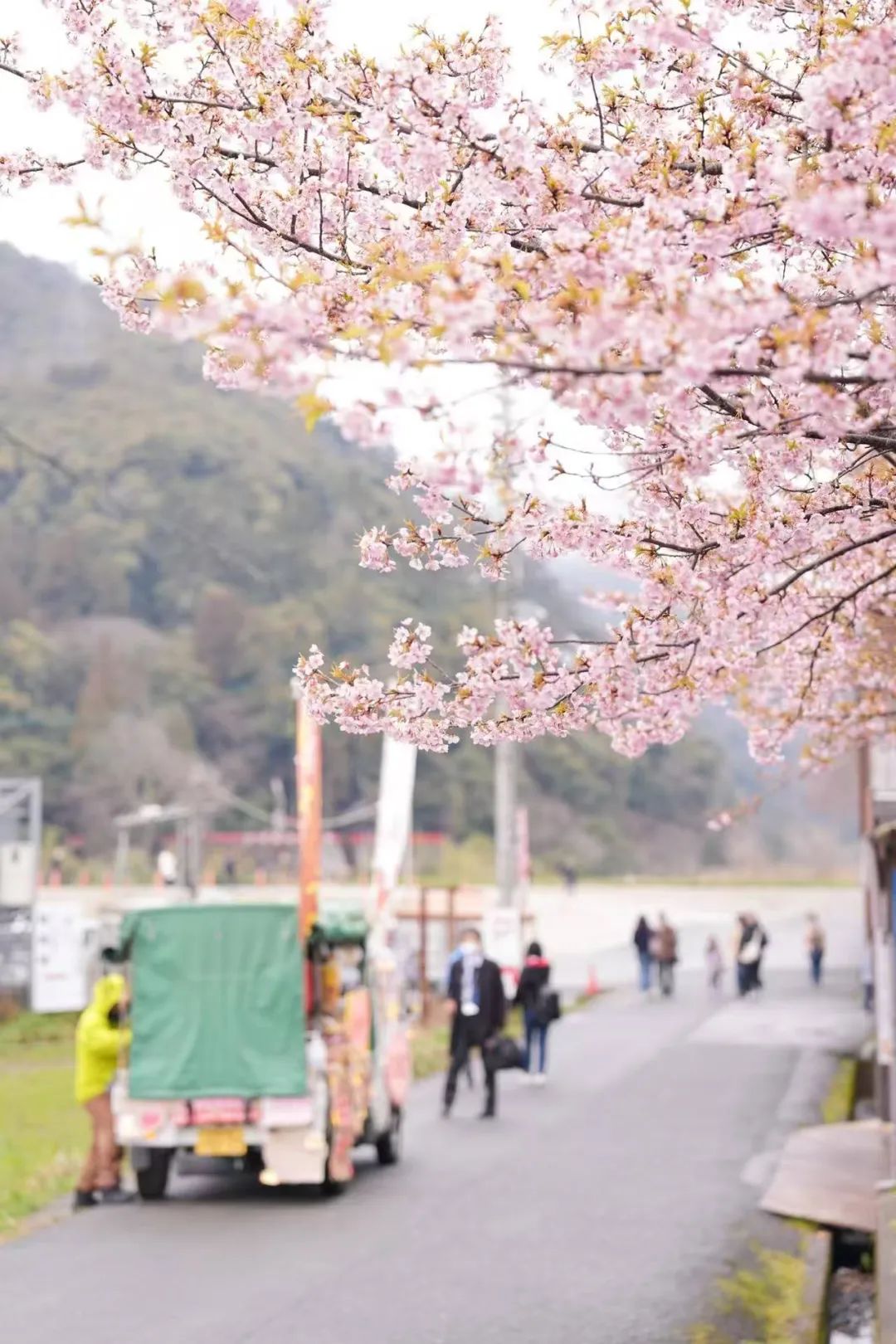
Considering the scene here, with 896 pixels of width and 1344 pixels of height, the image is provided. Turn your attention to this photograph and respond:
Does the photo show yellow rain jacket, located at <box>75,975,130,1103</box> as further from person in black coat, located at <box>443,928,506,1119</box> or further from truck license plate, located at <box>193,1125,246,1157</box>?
person in black coat, located at <box>443,928,506,1119</box>

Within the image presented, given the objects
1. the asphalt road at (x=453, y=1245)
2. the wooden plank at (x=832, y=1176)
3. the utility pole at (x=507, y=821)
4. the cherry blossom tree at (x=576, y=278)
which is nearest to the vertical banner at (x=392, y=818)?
the asphalt road at (x=453, y=1245)

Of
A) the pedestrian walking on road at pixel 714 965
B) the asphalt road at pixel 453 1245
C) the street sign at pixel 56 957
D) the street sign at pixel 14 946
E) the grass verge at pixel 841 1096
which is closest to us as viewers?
the asphalt road at pixel 453 1245

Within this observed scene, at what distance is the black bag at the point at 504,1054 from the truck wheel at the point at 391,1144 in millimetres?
2847

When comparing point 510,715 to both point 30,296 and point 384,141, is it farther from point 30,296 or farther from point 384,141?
point 30,296

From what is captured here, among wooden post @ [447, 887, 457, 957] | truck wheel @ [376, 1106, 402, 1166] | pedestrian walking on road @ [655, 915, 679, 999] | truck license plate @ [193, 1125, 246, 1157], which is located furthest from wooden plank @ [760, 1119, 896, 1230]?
pedestrian walking on road @ [655, 915, 679, 999]

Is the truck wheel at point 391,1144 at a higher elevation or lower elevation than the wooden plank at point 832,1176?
higher

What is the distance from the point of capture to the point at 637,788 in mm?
118000

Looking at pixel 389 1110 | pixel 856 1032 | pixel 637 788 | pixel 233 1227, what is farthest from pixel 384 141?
pixel 637 788

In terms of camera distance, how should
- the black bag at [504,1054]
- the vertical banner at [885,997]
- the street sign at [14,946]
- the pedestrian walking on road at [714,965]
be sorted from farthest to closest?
the pedestrian walking on road at [714,965] < the street sign at [14,946] < the black bag at [504,1054] < the vertical banner at [885,997]

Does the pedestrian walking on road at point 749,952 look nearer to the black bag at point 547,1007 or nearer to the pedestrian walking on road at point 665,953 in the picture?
the pedestrian walking on road at point 665,953

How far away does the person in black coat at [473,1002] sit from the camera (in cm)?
1980

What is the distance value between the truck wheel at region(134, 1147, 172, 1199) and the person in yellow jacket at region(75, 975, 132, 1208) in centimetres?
16

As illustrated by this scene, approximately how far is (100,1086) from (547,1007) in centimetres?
918

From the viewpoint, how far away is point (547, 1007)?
2289 centimetres
